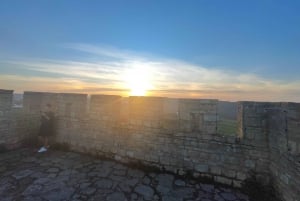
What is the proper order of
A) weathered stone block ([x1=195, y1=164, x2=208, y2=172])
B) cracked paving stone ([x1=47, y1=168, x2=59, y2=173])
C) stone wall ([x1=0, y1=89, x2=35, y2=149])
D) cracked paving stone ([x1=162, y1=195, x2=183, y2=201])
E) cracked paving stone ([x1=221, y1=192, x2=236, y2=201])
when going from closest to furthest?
cracked paving stone ([x1=162, y1=195, x2=183, y2=201]) < cracked paving stone ([x1=221, y1=192, x2=236, y2=201]) < weathered stone block ([x1=195, y1=164, x2=208, y2=172]) < cracked paving stone ([x1=47, y1=168, x2=59, y2=173]) < stone wall ([x1=0, y1=89, x2=35, y2=149])

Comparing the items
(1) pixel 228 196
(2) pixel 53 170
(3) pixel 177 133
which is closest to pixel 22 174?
(2) pixel 53 170

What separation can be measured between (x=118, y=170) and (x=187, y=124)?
6.94 feet

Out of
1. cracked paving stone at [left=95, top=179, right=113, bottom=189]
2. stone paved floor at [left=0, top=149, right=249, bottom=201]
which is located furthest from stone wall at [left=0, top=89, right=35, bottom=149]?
cracked paving stone at [left=95, top=179, right=113, bottom=189]

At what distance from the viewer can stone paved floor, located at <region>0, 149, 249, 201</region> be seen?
11.2 feet

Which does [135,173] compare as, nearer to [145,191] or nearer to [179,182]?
[145,191]

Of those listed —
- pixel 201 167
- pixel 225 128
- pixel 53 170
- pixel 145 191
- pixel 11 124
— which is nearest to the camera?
pixel 145 191

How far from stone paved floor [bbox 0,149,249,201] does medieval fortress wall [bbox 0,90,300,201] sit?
42cm

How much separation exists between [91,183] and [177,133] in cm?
226

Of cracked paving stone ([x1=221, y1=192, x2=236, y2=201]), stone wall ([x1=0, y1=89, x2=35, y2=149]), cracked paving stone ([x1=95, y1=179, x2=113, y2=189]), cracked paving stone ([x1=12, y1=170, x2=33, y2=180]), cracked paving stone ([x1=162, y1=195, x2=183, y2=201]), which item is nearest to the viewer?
cracked paving stone ([x1=162, y1=195, x2=183, y2=201])

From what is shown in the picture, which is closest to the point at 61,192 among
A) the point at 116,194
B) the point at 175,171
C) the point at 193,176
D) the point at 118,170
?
the point at 116,194

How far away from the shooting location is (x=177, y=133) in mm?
4453

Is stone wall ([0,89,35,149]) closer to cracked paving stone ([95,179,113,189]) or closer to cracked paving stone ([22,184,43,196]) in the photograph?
cracked paving stone ([22,184,43,196])

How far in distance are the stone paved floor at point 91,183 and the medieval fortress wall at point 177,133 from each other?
1.37 feet

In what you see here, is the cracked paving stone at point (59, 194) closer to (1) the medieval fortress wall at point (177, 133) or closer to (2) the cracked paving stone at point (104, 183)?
(2) the cracked paving stone at point (104, 183)
